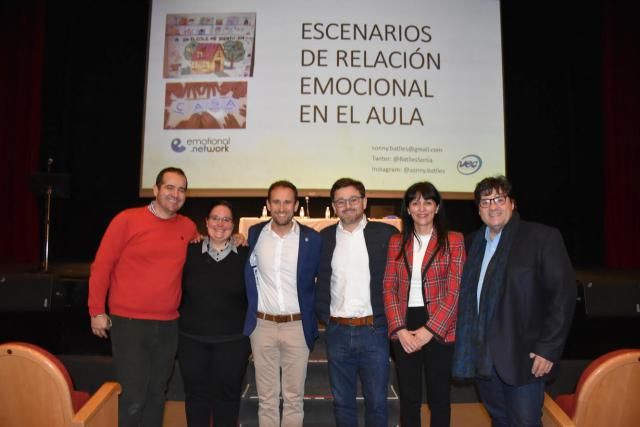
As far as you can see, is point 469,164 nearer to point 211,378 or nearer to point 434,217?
point 434,217

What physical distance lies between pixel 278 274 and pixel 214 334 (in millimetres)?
423

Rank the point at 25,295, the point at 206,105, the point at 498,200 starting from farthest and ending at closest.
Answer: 1. the point at 206,105
2. the point at 25,295
3. the point at 498,200

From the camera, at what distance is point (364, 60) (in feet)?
17.3

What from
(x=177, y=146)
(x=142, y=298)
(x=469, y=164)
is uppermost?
(x=177, y=146)

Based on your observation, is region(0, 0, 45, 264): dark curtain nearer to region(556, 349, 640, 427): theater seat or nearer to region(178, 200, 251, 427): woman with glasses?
region(178, 200, 251, 427): woman with glasses

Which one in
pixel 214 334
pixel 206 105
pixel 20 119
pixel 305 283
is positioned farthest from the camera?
pixel 20 119

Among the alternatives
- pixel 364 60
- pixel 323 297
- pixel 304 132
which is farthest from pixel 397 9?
pixel 323 297

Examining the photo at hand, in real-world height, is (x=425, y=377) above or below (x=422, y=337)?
below

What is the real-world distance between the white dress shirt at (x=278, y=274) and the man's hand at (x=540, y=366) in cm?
110

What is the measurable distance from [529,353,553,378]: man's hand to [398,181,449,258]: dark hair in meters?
0.58

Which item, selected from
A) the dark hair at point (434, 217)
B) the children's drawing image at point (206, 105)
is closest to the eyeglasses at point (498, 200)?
the dark hair at point (434, 217)

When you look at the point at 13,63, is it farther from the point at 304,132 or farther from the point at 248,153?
the point at 304,132

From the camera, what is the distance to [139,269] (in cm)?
230

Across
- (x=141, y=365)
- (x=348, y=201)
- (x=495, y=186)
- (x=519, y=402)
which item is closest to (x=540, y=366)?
(x=519, y=402)
